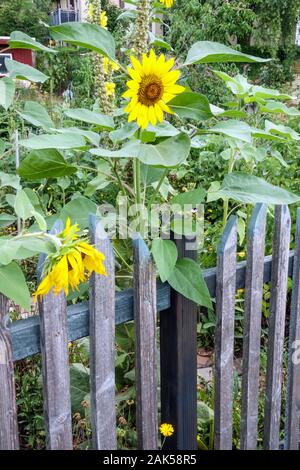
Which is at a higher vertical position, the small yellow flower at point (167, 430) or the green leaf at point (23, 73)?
the green leaf at point (23, 73)

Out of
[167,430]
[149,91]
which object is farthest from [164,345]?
[149,91]

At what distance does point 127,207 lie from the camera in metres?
1.25

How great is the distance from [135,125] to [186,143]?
0.12 m

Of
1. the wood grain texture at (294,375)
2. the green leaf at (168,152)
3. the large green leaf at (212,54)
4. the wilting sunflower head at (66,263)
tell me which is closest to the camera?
the wilting sunflower head at (66,263)

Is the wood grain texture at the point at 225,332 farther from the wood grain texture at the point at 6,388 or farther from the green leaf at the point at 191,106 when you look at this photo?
the wood grain texture at the point at 6,388

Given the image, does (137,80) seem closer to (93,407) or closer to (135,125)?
(135,125)

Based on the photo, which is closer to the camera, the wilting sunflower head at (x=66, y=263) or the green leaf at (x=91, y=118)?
the wilting sunflower head at (x=66, y=263)

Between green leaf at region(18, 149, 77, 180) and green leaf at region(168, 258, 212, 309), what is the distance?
32 centimetres

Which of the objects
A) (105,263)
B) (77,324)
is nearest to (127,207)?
(105,263)

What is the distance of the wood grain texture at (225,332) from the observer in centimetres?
130

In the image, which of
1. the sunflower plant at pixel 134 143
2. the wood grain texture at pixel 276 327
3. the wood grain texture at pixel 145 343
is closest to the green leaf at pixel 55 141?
the sunflower plant at pixel 134 143

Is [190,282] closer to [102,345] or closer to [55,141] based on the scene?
[102,345]

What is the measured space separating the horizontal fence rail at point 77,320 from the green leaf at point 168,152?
1.20 feet

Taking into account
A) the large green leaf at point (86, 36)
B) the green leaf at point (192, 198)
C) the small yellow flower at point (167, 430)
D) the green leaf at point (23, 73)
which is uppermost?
the large green leaf at point (86, 36)
